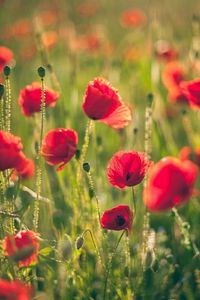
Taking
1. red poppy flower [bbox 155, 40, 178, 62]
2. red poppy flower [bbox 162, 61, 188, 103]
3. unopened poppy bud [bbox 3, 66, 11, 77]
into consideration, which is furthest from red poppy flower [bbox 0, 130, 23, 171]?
red poppy flower [bbox 155, 40, 178, 62]

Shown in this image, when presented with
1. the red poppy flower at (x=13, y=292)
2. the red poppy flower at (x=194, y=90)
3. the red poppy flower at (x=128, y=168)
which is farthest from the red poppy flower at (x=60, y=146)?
the red poppy flower at (x=13, y=292)

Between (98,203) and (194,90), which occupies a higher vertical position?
(194,90)

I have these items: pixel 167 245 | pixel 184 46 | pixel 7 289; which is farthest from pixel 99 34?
pixel 7 289

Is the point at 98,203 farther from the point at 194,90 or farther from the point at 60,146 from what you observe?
the point at 194,90

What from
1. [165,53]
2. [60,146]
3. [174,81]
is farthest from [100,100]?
[165,53]

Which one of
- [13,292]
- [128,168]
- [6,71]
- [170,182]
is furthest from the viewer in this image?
[6,71]

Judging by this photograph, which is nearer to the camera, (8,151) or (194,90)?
(8,151)

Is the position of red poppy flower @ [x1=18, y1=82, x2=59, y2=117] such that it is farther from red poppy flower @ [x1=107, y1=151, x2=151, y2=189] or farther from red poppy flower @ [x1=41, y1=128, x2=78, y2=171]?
red poppy flower @ [x1=107, y1=151, x2=151, y2=189]

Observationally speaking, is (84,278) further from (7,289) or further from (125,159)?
(7,289)
